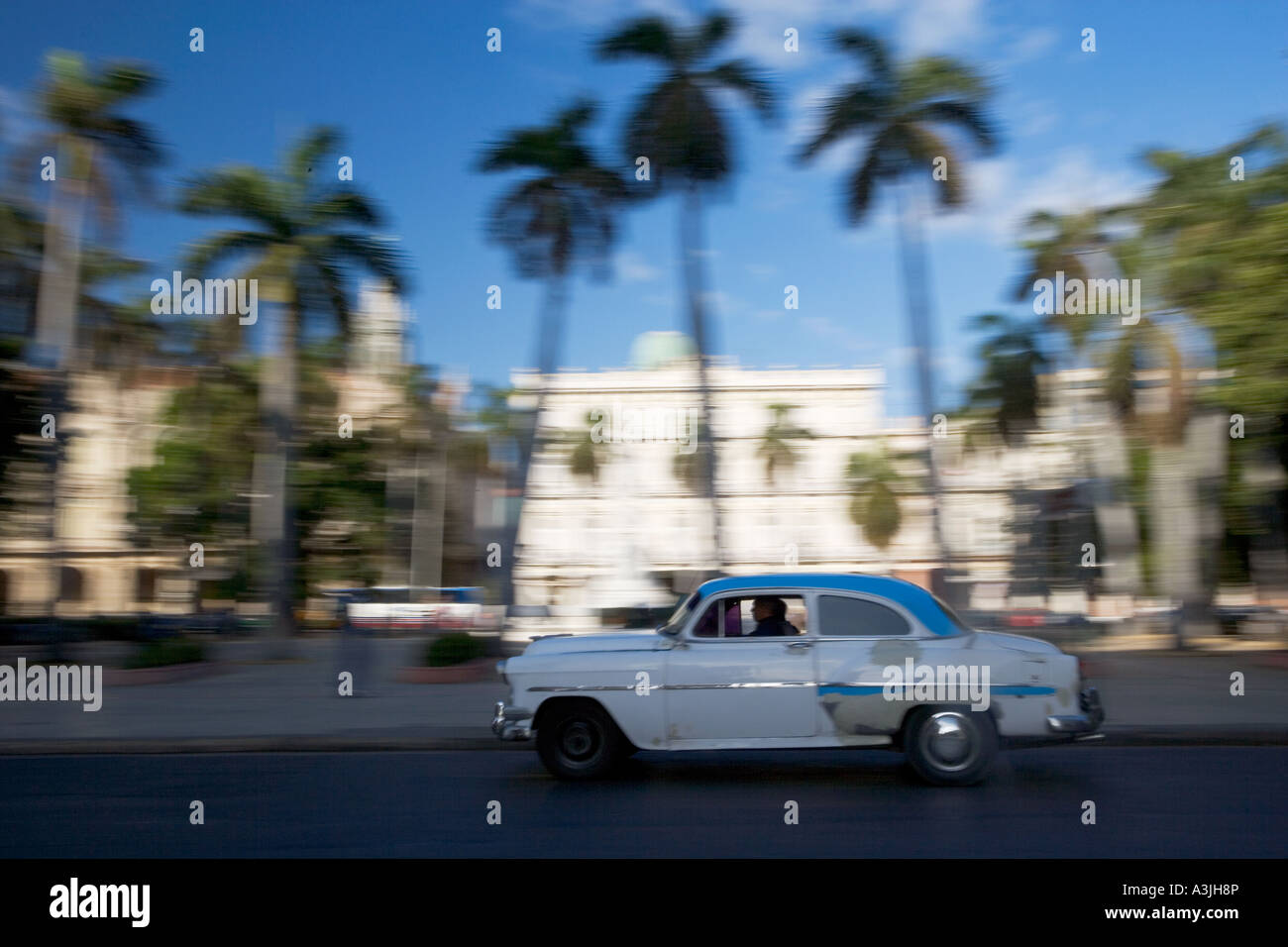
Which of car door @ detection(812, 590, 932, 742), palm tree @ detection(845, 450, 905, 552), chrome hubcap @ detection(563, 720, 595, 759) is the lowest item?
chrome hubcap @ detection(563, 720, 595, 759)

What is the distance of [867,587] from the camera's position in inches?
338

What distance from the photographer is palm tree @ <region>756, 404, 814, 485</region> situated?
53.7 meters

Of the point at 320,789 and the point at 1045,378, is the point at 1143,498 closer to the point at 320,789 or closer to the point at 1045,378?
the point at 1045,378

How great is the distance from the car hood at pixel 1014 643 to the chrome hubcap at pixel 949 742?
59cm

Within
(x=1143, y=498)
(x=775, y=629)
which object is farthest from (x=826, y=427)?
(x=775, y=629)

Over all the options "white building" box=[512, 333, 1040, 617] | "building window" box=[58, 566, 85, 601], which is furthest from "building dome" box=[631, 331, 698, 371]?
"building window" box=[58, 566, 85, 601]

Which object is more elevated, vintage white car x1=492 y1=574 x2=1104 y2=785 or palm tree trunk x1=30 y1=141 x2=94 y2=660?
palm tree trunk x1=30 y1=141 x2=94 y2=660

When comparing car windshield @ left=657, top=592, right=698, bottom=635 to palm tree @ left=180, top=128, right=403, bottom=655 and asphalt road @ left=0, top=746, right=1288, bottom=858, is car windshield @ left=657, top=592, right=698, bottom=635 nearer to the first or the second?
asphalt road @ left=0, top=746, right=1288, bottom=858

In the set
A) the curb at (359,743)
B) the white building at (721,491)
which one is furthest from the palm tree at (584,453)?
the curb at (359,743)

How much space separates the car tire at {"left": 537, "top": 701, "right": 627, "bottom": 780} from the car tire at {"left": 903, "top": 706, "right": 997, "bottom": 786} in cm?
219

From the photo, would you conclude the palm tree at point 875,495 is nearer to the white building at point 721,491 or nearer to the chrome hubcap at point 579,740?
the white building at point 721,491

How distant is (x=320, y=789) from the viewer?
8883 mm

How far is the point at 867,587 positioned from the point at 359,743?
5548 millimetres

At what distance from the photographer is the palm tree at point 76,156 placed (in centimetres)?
2222
